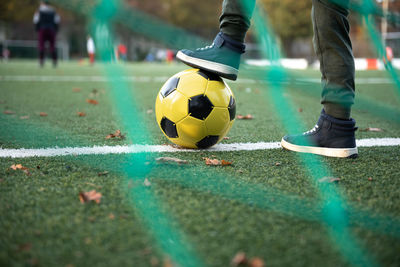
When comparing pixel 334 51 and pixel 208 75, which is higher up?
pixel 334 51

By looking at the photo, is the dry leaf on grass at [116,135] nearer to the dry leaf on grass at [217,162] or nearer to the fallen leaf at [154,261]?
the dry leaf on grass at [217,162]

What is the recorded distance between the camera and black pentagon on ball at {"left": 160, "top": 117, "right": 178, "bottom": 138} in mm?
2691

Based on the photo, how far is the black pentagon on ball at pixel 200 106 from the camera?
103 inches

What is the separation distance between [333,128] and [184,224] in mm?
1463

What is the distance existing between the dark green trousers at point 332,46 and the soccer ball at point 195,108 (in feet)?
1.32

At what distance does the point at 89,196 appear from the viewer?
180cm

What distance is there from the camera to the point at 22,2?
121 ft

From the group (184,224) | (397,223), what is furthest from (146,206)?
(397,223)

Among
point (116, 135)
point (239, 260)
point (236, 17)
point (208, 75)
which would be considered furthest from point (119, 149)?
point (239, 260)

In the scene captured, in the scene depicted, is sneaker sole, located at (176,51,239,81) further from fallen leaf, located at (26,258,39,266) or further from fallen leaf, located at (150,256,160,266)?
fallen leaf, located at (26,258,39,266)

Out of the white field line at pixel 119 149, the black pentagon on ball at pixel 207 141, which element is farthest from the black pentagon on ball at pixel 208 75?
the white field line at pixel 119 149

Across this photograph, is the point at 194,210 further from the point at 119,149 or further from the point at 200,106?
the point at 119,149

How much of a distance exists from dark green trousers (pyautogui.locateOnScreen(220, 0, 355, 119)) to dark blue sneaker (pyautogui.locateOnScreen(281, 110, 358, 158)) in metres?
0.06

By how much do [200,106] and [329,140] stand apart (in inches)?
34.2
